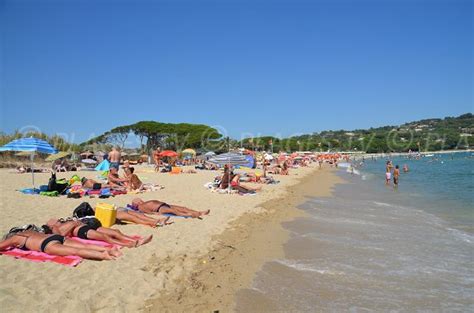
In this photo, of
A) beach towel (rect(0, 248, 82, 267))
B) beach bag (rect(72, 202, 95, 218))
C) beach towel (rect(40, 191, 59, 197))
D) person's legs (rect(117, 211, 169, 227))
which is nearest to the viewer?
beach towel (rect(0, 248, 82, 267))

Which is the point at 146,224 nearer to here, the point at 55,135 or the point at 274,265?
the point at 274,265

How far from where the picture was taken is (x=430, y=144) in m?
114

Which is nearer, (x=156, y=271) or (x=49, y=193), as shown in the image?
(x=156, y=271)

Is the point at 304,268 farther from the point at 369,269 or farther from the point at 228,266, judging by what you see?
the point at 228,266

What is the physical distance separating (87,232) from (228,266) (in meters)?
2.14

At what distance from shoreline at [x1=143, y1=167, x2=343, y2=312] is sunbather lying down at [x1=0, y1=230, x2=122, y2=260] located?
1178 millimetres

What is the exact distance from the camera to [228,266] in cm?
504

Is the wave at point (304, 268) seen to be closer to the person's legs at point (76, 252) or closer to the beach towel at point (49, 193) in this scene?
the person's legs at point (76, 252)

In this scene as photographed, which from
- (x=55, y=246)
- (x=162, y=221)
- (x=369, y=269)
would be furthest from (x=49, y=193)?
(x=369, y=269)

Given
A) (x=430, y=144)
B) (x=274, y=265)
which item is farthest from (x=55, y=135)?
(x=430, y=144)

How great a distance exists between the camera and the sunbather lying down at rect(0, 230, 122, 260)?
4684 mm

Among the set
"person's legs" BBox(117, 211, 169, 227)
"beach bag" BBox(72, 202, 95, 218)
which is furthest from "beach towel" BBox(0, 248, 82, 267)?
"person's legs" BBox(117, 211, 169, 227)

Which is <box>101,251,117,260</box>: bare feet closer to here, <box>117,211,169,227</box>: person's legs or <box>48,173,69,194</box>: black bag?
<box>117,211,169,227</box>: person's legs

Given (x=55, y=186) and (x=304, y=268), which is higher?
(x=55, y=186)
